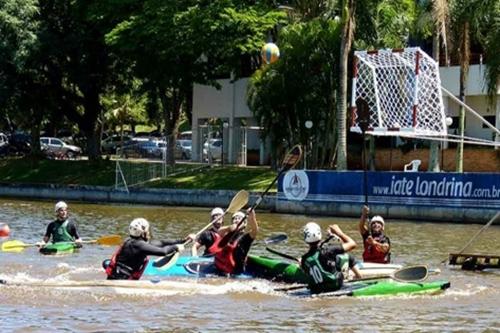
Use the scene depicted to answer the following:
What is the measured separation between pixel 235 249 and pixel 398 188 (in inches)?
712

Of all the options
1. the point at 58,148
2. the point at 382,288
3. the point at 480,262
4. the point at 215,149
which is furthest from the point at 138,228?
the point at 58,148

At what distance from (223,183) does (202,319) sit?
101 ft

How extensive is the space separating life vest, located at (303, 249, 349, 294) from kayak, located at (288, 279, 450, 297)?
0.10 m

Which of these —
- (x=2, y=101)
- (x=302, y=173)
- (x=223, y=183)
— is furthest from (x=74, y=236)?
(x=2, y=101)

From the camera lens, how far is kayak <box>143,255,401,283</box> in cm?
1856

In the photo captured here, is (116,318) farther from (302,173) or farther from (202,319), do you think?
(302,173)

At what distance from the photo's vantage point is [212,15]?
4778cm

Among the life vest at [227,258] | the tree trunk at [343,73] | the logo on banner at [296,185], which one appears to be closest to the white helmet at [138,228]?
the life vest at [227,258]

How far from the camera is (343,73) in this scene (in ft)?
134

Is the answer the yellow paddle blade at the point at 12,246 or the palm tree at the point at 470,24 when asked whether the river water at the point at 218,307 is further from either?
the palm tree at the point at 470,24

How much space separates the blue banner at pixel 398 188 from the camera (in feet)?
113

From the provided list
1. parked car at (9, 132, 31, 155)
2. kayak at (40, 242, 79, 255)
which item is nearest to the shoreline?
parked car at (9, 132, 31, 155)

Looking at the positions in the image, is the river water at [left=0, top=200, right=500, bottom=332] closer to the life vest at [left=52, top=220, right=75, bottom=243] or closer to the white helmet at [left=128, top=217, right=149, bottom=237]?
the life vest at [left=52, top=220, right=75, bottom=243]

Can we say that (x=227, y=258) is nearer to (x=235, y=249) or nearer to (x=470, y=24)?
(x=235, y=249)
